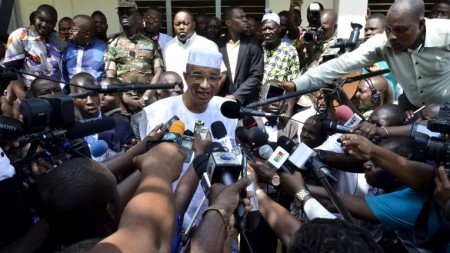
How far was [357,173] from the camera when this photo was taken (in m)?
3.08

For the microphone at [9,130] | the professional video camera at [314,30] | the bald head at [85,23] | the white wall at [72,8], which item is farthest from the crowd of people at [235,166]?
the white wall at [72,8]

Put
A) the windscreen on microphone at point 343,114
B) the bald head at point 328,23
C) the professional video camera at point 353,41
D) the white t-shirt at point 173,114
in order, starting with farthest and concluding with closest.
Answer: the bald head at point 328,23 < the professional video camera at point 353,41 < the windscreen on microphone at point 343,114 < the white t-shirt at point 173,114

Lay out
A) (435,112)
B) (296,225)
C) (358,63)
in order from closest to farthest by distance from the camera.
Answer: (296,225)
(435,112)
(358,63)

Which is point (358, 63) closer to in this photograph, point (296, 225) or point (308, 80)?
point (308, 80)

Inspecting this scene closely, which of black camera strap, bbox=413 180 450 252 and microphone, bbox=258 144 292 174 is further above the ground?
microphone, bbox=258 144 292 174

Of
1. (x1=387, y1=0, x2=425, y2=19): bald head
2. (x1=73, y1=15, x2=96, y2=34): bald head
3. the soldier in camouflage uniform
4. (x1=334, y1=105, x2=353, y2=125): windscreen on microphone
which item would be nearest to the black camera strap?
(x1=334, y1=105, x2=353, y2=125): windscreen on microphone

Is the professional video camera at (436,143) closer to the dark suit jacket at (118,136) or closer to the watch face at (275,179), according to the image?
the watch face at (275,179)

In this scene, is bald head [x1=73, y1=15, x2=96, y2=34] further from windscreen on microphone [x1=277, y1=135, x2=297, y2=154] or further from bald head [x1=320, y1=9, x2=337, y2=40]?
windscreen on microphone [x1=277, y1=135, x2=297, y2=154]

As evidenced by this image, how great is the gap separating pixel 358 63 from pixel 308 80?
453mm

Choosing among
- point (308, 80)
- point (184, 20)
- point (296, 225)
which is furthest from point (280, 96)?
point (184, 20)

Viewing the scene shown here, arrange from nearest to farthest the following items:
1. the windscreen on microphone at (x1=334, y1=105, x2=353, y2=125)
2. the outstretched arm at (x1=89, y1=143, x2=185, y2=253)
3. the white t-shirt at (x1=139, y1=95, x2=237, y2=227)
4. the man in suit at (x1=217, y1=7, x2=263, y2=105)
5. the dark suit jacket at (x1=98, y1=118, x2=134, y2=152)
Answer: the outstretched arm at (x1=89, y1=143, x2=185, y2=253), the white t-shirt at (x1=139, y1=95, x2=237, y2=227), the windscreen on microphone at (x1=334, y1=105, x2=353, y2=125), the dark suit jacket at (x1=98, y1=118, x2=134, y2=152), the man in suit at (x1=217, y1=7, x2=263, y2=105)

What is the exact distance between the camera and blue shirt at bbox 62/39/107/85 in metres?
5.47

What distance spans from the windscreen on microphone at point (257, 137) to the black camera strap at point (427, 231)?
0.81 metres

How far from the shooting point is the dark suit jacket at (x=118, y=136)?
3.52 m
